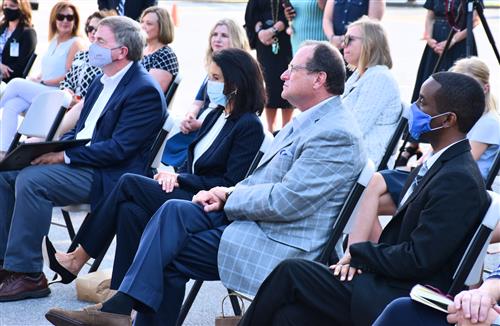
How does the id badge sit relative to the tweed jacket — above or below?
below

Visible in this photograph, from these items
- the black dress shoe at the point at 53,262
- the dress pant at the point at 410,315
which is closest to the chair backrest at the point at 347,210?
the dress pant at the point at 410,315

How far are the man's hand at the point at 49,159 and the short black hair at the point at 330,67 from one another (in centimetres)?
183

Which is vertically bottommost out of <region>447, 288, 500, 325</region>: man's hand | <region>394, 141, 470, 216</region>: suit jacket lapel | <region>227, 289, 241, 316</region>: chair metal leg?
<region>227, 289, 241, 316</region>: chair metal leg

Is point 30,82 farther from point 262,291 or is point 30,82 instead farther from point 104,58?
point 262,291

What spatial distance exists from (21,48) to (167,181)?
4825 mm

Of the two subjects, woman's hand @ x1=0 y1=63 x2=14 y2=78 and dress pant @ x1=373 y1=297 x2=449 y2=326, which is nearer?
dress pant @ x1=373 y1=297 x2=449 y2=326

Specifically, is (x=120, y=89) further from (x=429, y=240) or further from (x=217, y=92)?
(x=429, y=240)

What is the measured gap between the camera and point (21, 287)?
5848 mm

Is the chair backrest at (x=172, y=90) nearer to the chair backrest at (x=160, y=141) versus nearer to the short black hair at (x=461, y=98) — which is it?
the chair backrest at (x=160, y=141)

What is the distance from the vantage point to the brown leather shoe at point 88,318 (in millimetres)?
4750

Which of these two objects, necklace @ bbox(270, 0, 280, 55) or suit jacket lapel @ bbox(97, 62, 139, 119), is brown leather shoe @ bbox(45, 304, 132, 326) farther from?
necklace @ bbox(270, 0, 280, 55)

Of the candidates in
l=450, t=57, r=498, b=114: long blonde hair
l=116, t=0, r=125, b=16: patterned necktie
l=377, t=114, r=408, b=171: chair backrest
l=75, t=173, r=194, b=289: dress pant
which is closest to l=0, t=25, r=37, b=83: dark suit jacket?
l=116, t=0, r=125, b=16: patterned necktie

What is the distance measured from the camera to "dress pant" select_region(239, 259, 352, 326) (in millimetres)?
4195

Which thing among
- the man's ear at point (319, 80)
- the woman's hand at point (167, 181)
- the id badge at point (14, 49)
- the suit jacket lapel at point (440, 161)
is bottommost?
the id badge at point (14, 49)
